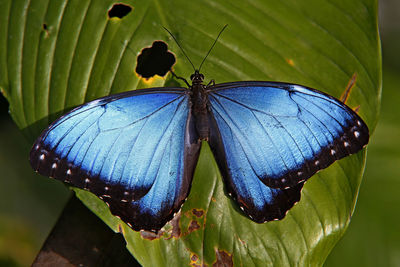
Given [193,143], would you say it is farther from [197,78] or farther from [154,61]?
[154,61]

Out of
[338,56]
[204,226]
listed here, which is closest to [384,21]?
[338,56]

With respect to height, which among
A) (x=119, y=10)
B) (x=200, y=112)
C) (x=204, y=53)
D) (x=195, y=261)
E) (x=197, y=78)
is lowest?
(x=195, y=261)

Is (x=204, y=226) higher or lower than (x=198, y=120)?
lower

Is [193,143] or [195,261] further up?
[193,143]

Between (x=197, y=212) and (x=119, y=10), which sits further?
(x=119, y=10)

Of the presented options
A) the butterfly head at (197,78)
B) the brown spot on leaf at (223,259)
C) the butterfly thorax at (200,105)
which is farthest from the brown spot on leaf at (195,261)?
the butterfly head at (197,78)

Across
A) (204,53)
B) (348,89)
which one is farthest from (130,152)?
(348,89)

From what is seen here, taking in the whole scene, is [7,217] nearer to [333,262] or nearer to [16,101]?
[16,101]
